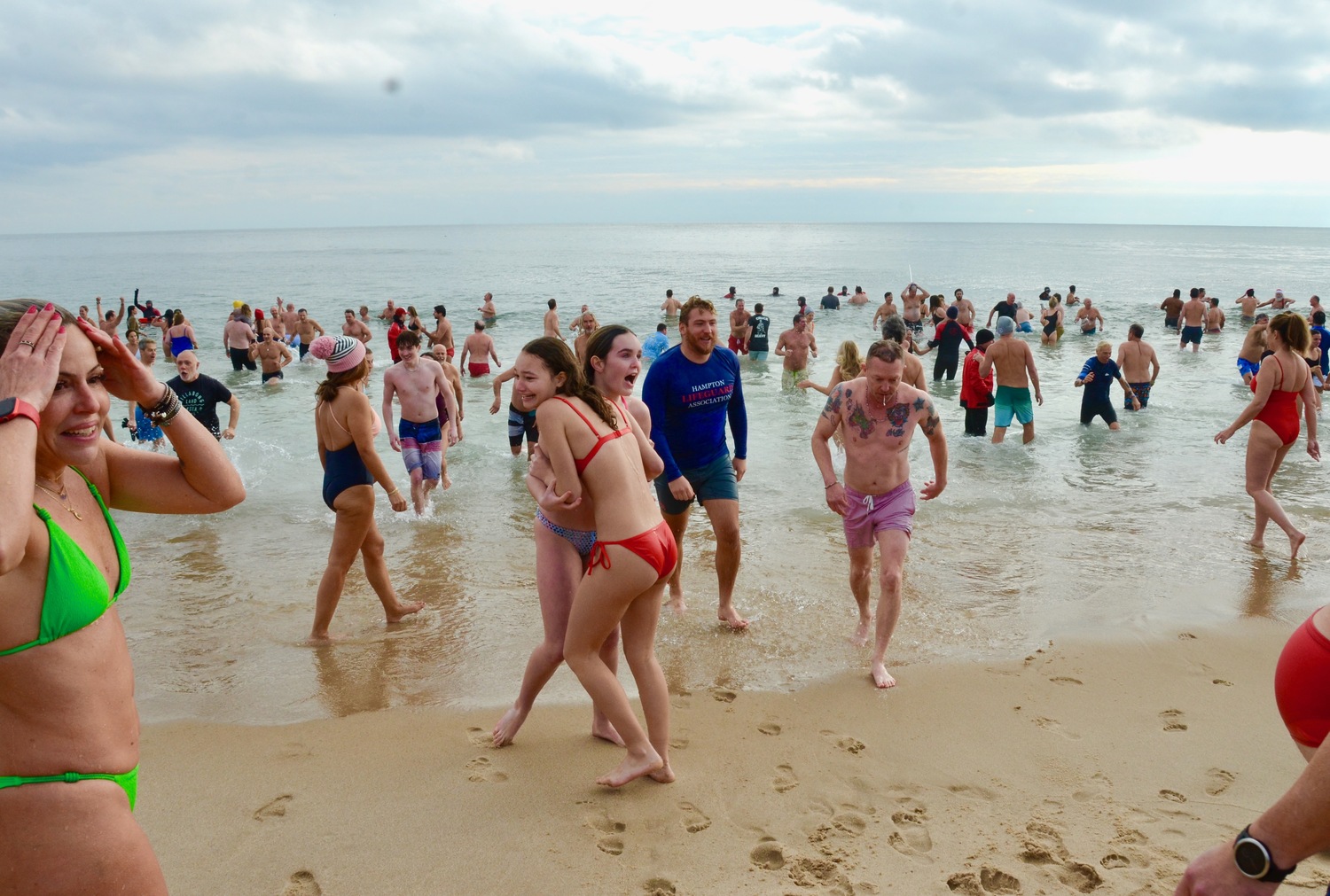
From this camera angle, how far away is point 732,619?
17.9ft

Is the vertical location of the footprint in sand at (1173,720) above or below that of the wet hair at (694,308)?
below

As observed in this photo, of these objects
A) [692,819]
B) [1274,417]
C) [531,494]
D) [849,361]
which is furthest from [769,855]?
[1274,417]

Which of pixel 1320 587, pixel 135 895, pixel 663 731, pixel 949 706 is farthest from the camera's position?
pixel 1320 587

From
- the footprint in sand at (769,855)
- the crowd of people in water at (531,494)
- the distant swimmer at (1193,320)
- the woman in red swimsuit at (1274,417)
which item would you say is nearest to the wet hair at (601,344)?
the crowd of people in water at (531,494)

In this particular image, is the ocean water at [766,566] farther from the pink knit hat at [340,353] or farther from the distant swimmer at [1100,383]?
the pink knit hat at [340,353]

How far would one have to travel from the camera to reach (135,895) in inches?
69.6

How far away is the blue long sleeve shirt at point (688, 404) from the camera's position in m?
5.23

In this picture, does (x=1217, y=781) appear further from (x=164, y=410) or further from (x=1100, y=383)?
(x=1100, y=383)

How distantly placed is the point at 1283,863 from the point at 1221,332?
29187 millimetres

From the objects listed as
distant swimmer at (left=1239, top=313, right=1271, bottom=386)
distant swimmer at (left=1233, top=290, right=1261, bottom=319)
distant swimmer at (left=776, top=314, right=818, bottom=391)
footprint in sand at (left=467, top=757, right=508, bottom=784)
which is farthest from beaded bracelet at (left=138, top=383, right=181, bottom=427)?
distant swimmer at (left=1233, top=290, right=1261, bottom=319)

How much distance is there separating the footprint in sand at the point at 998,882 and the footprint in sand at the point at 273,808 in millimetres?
2543

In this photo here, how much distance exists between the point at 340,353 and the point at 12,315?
3.48m

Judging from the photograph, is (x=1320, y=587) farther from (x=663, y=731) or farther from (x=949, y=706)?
(x=663, y=731)

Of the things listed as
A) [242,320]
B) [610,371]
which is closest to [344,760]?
Result: [610,371]
